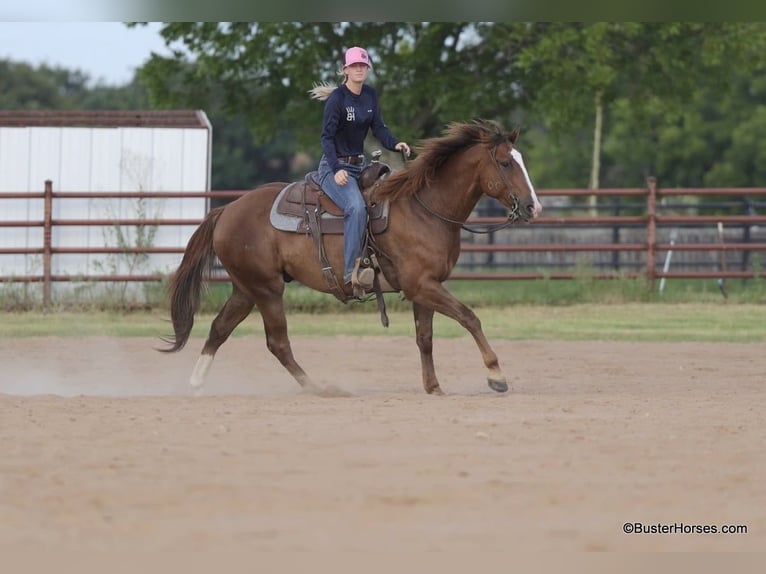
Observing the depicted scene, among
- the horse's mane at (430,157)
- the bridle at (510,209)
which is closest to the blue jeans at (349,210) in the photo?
the horse's mane at (430,157)

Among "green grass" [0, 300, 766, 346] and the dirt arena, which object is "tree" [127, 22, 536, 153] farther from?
the dirt arena

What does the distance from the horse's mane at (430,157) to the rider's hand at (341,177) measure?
292 mm

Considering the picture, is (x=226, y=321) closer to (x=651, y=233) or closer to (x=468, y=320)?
(x=468, y=320)

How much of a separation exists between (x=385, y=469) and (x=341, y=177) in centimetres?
412

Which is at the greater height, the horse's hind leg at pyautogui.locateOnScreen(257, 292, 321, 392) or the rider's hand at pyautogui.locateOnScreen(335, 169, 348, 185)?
the rider's hand at pyautogui.locateOnScreen(335, 169, 348, 185)

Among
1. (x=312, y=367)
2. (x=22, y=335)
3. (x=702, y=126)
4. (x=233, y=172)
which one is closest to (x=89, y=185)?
(x=22, y=335)

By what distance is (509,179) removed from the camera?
10.3 m

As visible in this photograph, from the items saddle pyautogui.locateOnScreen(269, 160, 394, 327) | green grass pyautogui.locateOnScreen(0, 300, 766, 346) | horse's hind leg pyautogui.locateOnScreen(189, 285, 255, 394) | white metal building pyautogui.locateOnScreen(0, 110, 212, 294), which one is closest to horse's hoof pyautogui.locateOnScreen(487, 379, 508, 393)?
saddle pyautogui.locateOnScreen(269, 160, 394, 327)

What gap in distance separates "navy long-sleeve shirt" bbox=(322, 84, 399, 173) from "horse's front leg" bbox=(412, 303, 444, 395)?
1377 millimetres

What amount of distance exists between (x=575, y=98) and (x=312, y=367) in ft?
43.3

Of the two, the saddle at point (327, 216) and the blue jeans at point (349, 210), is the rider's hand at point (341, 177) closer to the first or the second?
the blue jeans at point (349, 210)

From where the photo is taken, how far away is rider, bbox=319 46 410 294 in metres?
10.4

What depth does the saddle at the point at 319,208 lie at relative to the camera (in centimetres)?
1067

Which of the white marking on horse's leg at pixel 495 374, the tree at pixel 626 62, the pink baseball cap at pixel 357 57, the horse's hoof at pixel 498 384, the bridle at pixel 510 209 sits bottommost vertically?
the horse's hoof at pixel 498 384
